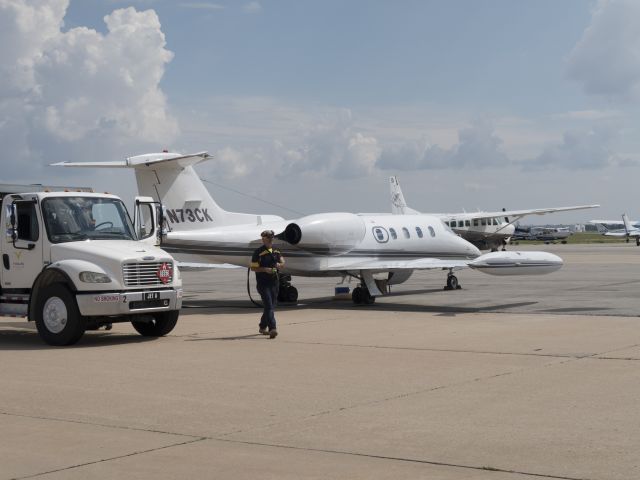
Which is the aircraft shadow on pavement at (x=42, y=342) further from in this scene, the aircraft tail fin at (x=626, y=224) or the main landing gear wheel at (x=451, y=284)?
the aircraft tail fin at (x=626, y=224)

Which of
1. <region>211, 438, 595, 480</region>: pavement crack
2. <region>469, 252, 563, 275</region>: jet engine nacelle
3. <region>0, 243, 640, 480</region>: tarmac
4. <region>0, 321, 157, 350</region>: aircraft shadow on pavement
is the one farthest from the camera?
<region>469, 252, 563, 275</region>: jet engine nacelle

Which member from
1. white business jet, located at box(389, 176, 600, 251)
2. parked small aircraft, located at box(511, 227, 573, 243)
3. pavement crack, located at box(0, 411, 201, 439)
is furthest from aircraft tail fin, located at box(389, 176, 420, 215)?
pavement crack, located at box(0, 411, 201, 439)

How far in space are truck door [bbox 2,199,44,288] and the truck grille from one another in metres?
1.70

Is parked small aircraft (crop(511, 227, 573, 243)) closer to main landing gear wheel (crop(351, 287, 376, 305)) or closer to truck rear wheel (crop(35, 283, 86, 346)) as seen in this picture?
main landing gear wheel (crop(351, 287, 376, 305))

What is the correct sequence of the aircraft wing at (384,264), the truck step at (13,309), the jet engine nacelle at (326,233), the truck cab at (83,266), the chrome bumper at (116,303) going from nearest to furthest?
the chrome bumper at (116,303), the truck cab at (83,266), the truck step at (13,309), the aircraft wing at (384,264), the jet engine nacelle at (326,233)

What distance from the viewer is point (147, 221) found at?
17.4 meters

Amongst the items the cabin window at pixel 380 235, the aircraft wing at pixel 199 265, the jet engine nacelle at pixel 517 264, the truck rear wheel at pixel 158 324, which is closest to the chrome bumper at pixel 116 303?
the truck rear wheel at pixel 158 324

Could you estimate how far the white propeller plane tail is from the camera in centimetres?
2481

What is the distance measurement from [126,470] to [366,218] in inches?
782

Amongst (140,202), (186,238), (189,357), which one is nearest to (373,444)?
(189,357)

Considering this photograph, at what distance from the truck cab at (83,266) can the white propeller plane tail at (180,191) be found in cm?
737

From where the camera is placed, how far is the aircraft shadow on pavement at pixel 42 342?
630 inches

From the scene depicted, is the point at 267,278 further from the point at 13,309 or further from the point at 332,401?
the point at 332,401

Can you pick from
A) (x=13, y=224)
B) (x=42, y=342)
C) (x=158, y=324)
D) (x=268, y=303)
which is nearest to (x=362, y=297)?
(x=268, y=303)
